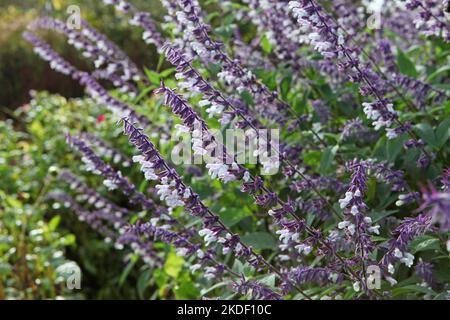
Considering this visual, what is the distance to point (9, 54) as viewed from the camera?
1285cm

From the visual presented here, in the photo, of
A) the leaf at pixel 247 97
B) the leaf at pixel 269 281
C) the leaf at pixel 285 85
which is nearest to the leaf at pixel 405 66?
the leaf at pixel 285 85

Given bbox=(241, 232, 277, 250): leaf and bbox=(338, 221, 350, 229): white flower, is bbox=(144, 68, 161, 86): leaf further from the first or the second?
bbox=(338, 221, 350, 229): white flower

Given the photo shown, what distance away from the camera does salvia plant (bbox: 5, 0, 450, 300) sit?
2559 millimetres

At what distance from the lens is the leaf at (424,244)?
2.66 m

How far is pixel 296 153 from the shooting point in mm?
3611

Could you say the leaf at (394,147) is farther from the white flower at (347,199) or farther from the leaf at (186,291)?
the leaf at (186,291)

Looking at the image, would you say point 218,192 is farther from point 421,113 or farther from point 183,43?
point 421,113

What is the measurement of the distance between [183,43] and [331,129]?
1.01 m

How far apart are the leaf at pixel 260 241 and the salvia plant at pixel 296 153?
0.01m

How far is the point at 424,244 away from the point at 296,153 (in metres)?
1.09

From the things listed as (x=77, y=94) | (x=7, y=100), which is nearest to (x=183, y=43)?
(x=77, y=94)

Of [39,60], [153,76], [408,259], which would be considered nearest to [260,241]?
[408,259]

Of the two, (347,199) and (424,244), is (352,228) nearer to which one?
(347,199)

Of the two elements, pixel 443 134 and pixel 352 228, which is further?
pixel 443 134
